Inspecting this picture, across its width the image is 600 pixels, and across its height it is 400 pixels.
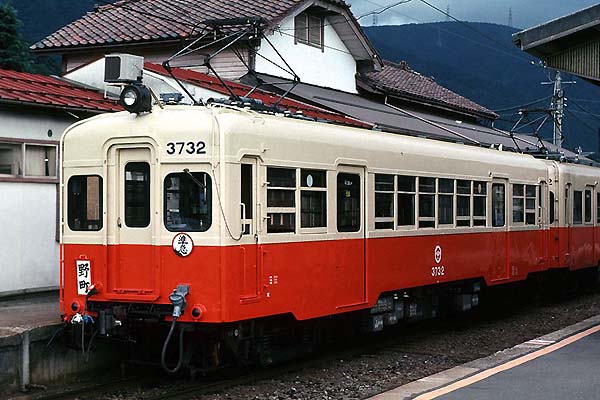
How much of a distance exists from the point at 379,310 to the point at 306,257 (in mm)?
2067

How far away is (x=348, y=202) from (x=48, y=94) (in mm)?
5576

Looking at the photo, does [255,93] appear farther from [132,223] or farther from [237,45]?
[132,223]

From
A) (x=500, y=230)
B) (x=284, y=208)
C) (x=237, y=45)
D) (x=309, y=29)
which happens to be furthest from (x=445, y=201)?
(x=309, y=29)

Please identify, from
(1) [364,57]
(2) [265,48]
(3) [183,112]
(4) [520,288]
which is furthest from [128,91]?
(1) [364,57]

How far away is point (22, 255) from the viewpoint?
13117 mm

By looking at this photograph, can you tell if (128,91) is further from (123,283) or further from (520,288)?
(520,288)

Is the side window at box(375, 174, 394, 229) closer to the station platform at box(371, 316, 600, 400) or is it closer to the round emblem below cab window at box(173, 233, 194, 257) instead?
the station platform at box(371, 316, 600, 400)

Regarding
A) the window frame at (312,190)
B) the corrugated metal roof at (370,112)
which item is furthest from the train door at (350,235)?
the corrugated metal roof at (370,112)

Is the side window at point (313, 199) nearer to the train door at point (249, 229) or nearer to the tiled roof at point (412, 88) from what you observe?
the train door at point (249, 229)

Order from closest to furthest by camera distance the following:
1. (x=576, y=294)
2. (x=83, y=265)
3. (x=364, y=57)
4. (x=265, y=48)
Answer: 1. (x=83, y=265)
2. (x=576, y=294)
3. (x=265, y=48)
4. (x=364, y=57)

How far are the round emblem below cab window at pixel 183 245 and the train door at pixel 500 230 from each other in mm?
6772

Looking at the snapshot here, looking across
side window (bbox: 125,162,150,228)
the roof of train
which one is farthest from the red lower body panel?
the roof of train

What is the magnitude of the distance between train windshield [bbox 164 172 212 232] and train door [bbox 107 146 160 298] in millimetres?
173

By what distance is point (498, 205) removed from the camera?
47.7 feet
